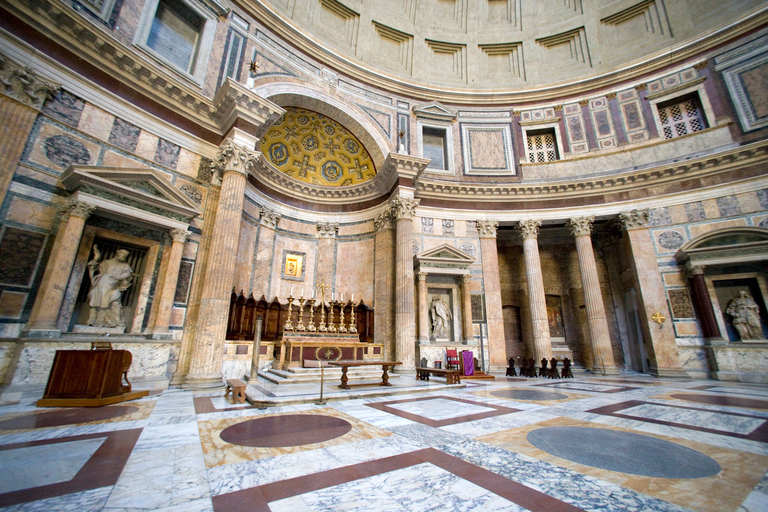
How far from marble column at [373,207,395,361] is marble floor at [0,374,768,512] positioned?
7248mm

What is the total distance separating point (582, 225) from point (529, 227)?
2.26 meters

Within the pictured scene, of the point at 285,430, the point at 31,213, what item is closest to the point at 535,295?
the point at 285,430

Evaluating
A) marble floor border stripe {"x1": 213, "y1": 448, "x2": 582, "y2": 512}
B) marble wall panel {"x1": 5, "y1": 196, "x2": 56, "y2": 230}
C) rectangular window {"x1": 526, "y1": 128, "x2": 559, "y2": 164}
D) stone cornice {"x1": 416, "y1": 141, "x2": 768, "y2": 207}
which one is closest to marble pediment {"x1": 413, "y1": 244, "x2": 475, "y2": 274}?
stone cornice {"x1": 416, "y1": 141, "x2": 768, "y2": 207}

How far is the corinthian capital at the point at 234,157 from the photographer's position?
351 inches

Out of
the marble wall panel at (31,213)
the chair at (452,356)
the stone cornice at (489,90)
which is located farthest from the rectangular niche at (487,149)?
the marble wall panel at (31,213)

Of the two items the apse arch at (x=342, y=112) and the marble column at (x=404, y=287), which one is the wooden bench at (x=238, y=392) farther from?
the apse arch at (x=342, y=112)

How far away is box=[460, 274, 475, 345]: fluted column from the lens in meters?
12.8

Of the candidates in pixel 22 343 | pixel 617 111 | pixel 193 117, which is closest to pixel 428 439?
pixel 22 343

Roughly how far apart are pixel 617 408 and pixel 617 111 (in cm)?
1558

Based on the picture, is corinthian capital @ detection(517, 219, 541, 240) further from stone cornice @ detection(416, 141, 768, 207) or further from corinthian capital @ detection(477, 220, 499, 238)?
corinthian capital @ detection(477, 220, 499, 238)

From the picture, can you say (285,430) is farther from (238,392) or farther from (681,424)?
(681,424)

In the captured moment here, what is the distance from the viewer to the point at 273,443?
3221mm

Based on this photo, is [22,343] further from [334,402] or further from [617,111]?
[617,111]

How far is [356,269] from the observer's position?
14523mm
